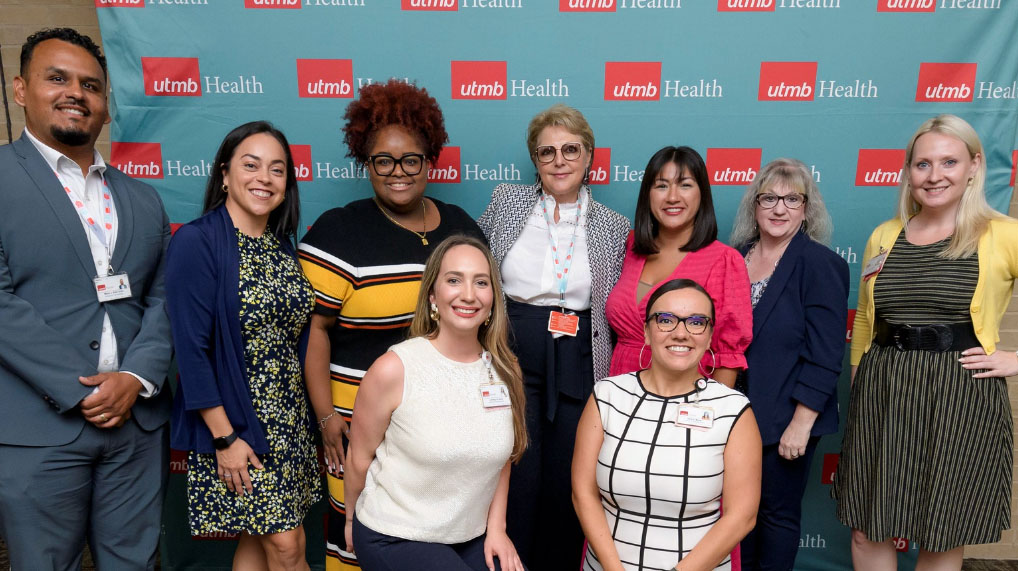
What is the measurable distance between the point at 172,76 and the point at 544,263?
1910mm

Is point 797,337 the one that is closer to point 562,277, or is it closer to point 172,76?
point 562,277

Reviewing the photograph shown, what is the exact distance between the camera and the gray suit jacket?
175 centimetres

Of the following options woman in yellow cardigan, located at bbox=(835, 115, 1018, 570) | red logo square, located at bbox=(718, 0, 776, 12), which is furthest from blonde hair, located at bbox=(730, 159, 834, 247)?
red logo square, located at bbox=(718, 0, 776, 12)

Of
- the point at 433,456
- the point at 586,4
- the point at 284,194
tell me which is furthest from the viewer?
the point at 586,4

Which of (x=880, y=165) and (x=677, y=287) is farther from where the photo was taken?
(x=880, y=165)

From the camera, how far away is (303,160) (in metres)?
2.82

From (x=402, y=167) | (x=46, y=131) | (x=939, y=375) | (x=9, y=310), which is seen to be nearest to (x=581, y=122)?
(x=402, y=167)

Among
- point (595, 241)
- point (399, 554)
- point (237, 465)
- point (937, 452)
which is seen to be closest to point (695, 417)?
point (595, 241)

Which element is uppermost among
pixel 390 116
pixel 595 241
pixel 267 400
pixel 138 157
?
pixel 390 116

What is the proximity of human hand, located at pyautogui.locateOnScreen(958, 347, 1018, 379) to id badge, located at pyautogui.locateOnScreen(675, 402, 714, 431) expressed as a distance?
106 centimetres

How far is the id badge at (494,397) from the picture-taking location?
1.71 metres

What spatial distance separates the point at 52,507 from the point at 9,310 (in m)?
0.61

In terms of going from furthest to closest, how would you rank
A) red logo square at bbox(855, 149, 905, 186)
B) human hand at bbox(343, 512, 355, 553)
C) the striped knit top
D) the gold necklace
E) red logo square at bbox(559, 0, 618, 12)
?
red logo square at bbox(855, 149, 905, 186)
red logo square at bbox(559, 0, 618, 12)
the gold necklace
the striped knit top
human hand at bbox(343, 512, 355, 553)

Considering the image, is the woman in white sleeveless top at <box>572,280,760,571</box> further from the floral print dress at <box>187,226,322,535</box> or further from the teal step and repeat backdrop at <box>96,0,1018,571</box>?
the teal step and repeat backdrop at <box>96,0,1018,571</box>
